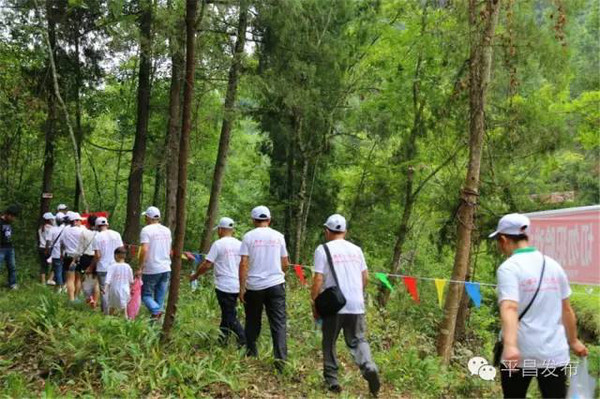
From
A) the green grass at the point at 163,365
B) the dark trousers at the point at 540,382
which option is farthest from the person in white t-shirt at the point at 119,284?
the dark trousers at the point at 540,382

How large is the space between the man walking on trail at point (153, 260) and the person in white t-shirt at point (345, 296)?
3070 millimetres

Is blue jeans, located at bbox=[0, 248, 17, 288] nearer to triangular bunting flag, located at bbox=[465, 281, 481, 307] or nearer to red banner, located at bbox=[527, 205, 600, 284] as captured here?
triangular bunting flag, located at bbox=[465, 281, 481, 307]

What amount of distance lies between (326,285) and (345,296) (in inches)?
9.0

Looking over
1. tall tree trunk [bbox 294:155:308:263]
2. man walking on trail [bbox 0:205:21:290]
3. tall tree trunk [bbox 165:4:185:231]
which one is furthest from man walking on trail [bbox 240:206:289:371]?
tall tree trunk [bbox 294:155:308:263]

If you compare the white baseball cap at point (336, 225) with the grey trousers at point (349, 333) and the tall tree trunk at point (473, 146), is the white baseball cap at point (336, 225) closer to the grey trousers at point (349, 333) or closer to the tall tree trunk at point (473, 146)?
the grey trousers at point (349, 333)

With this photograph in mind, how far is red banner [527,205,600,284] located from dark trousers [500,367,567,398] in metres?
1.08

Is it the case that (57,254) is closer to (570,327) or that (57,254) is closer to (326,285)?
(326,285)

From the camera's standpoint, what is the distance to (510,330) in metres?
3.43

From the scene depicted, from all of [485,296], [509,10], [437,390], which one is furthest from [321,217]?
[437,390]

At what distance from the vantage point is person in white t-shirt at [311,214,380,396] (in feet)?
18.9

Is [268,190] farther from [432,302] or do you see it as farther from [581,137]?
[581,137]

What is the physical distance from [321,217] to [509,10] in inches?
438

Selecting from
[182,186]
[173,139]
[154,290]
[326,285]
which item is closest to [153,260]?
[154,290]

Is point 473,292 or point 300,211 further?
point 300,211
